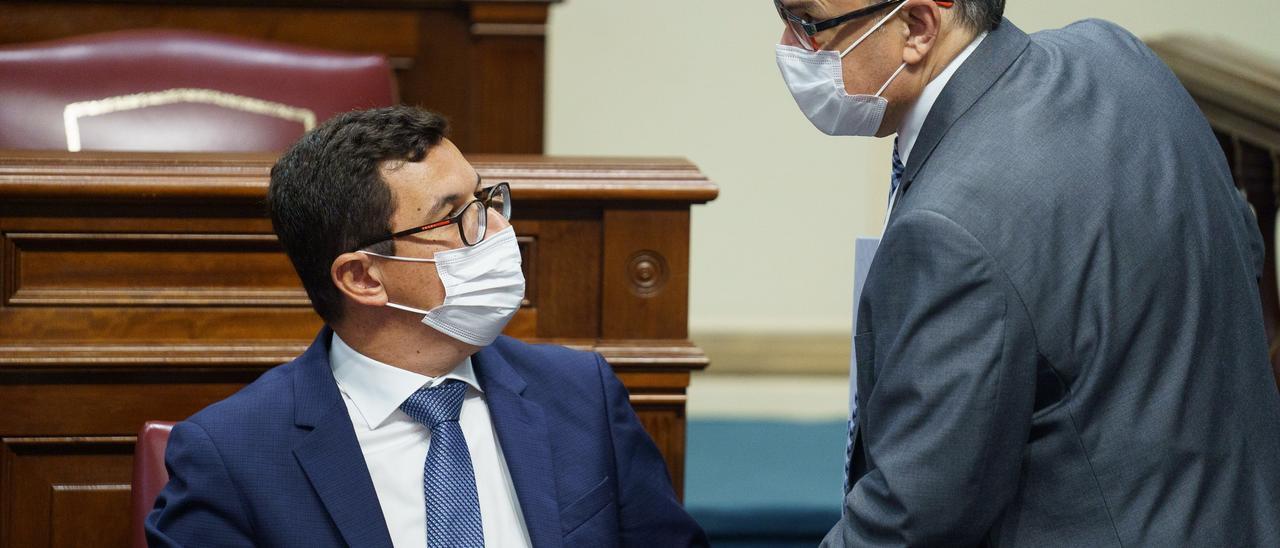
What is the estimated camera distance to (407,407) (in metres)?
1.74

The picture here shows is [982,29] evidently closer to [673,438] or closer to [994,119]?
[994,119]

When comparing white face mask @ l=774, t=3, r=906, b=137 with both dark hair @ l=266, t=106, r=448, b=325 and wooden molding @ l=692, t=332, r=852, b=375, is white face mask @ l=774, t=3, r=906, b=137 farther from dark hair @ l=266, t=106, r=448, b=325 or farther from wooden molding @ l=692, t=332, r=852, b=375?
wooden molding @ l=692, t=332, r=852, b=375

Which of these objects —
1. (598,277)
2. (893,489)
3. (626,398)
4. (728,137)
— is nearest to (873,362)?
(893,489)

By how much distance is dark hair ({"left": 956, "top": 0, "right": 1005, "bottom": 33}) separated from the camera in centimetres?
149

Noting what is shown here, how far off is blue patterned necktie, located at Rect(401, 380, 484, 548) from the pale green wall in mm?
2456

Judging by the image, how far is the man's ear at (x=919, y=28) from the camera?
1481 millimetres

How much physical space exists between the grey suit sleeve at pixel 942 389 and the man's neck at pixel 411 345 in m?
0.61

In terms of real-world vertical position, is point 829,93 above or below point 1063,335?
above

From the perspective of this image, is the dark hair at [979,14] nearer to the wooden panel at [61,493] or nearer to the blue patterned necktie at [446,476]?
the blue patterned necktie at [446,476]

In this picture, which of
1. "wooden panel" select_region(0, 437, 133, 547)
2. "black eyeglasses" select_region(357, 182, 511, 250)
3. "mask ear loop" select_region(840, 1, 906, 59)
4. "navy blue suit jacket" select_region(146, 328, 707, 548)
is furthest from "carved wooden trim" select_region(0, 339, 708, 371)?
"mask ear loop" select_region(840, 1, 906, 59)

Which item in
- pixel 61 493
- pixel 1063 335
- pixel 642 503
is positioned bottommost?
pixel 61 493

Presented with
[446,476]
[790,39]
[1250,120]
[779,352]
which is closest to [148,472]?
[446,476]

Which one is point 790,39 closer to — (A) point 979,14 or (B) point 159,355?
(A) point 979,14

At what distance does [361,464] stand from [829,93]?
72 centimetres
